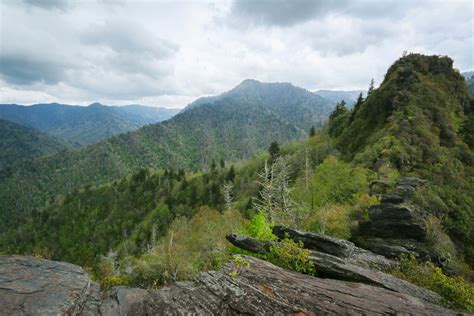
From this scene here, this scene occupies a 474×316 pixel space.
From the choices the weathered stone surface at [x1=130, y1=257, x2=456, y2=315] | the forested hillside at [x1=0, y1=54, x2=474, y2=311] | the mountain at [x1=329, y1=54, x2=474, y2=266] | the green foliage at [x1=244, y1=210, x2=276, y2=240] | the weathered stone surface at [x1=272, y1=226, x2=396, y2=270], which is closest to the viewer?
the weathered stone surface at [x1=130, y1=257, x2=456, y2=315]

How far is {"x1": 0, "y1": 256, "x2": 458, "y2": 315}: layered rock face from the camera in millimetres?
10789

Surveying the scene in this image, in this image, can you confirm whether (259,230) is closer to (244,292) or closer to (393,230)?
(244,292)

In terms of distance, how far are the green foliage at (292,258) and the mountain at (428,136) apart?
54.9 feet

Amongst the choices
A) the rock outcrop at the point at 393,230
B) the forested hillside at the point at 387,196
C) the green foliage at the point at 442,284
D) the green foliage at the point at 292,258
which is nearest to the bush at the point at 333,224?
the forested hillside at the point at 387,196

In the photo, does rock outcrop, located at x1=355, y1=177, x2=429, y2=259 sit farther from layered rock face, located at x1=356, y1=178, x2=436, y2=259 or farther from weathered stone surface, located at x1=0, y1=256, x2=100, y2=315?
weathered stone surface, located at x1=0, y1=256, x2=100, y2=315

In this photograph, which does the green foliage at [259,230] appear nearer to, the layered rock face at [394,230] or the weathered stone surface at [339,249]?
the weathered stone surface at [339,249]

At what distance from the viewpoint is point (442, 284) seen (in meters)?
13.4

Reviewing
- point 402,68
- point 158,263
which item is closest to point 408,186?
point 158,263

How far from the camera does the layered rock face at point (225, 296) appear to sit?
10.8 metres

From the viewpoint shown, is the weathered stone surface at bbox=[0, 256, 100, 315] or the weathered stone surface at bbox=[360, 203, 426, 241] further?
the weathered stone surface at bbox=[360, 203, 426, 241]

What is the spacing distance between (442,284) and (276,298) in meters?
8.91

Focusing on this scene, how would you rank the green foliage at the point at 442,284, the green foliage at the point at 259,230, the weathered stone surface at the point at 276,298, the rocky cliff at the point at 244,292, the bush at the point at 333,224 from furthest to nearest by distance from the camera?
the bush at the point at 333,224 → the green foliage at the point at 259,230 → the green foliage at the point at 442,284 → the rocky cliff at the point at 244,292 → the weathered stone surface at the point at 276,298

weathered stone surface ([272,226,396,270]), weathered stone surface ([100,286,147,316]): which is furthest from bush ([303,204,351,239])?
weathered stone surface ([100,286,147,316])

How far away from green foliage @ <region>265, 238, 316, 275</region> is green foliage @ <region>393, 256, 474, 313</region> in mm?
6172
